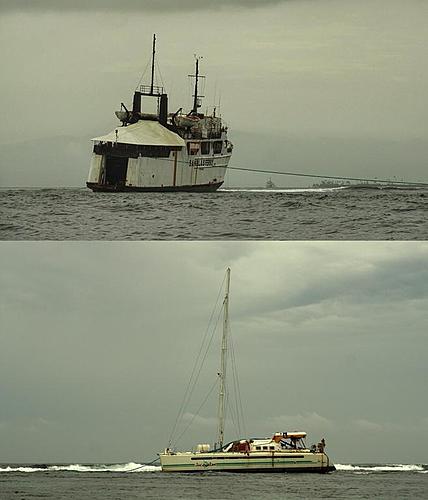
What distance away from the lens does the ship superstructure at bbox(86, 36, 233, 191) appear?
953 cm

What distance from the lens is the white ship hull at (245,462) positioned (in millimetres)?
13711

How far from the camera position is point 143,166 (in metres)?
9.55

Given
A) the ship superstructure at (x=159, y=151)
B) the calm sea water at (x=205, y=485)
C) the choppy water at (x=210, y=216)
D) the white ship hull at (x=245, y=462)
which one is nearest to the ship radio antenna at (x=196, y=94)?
the ship superstructure at (x=159, y=151)

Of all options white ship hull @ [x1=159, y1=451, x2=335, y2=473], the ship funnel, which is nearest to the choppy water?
the ship funnel

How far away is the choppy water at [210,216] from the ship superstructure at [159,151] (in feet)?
0.51

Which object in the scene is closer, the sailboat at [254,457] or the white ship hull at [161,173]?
the white ship hull at [161,173]

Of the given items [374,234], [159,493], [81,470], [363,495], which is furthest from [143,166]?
[81,470]

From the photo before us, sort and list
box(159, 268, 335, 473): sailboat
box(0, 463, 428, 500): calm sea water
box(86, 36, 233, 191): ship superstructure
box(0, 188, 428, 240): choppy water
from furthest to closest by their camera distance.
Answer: box(159, 268, 335, 473): sailboat → box(0, 463, 428, 500): calm sea water → box(86, 36, 233, 191): ship superstructure → box(0, 188, 428, 240): choppy water

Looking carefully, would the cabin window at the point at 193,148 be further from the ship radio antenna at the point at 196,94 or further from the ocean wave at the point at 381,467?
the ocean wave at the point at 381,467

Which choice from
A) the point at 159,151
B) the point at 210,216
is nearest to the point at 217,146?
the point at 159,151

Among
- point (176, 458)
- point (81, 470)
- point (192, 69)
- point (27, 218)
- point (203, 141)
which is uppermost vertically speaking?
point (192, 69)

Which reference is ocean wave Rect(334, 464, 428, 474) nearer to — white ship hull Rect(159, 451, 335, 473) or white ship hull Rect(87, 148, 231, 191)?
white ship hull Rect(159, 451, 335, 473)

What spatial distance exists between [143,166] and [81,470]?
9337 millimetres

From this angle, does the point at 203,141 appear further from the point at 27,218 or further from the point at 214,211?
the point at 27,218
